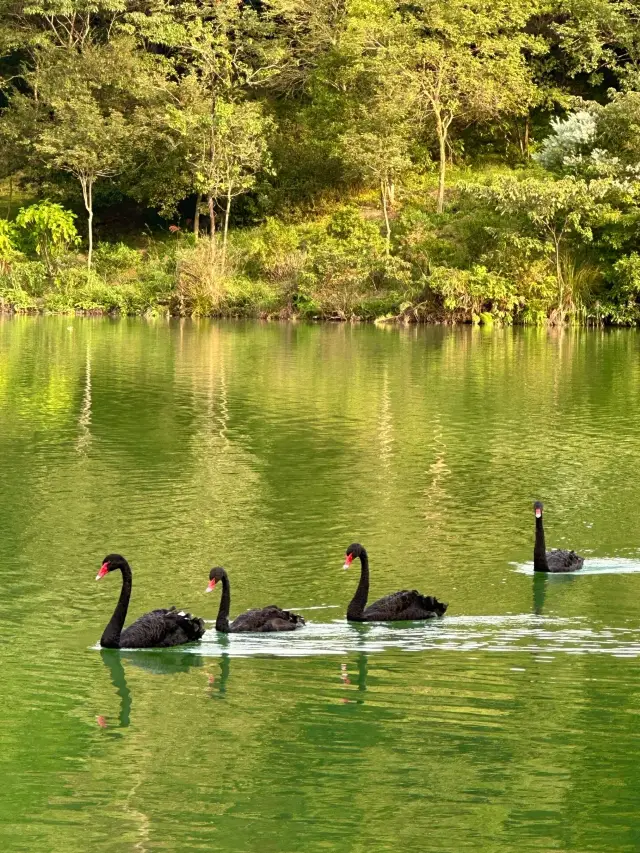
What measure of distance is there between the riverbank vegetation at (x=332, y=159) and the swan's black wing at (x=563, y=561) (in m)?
33.7

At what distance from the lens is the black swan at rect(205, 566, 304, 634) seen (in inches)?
469

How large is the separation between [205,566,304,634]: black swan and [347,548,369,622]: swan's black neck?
0.69 metres

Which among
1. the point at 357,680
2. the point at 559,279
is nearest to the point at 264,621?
the point at 357,680

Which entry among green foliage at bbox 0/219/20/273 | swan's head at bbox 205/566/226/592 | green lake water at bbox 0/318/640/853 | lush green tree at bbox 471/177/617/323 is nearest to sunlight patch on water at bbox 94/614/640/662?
green lake water at bbox 0/318/640/853


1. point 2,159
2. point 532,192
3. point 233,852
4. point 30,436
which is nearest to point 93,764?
point 233,852

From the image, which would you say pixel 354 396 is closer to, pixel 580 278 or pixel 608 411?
pixel 608 411

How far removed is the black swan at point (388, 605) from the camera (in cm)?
1242

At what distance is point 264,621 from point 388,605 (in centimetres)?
117

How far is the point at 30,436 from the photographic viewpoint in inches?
911

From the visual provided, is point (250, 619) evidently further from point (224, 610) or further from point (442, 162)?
point (442, 162)

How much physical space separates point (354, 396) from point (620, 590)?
15480 mm

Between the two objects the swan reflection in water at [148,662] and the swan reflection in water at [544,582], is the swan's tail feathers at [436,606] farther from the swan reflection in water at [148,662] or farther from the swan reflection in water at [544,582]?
the swan reflection in water at [148,662]

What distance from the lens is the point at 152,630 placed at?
11.5m

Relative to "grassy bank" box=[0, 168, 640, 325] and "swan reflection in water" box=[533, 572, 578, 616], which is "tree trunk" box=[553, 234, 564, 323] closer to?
"grassy bank" box=[0, 168, 640, 325]
